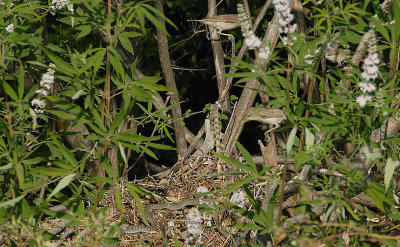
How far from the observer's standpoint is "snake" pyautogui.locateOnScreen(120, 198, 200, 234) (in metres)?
3.87

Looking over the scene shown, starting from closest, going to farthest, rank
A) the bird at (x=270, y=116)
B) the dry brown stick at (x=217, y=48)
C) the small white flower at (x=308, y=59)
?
the small white flower at (x=308, y=59)
the bird at (x=270, y=116)
the dry brown stick at (x=217, y=48)

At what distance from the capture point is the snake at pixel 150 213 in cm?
387

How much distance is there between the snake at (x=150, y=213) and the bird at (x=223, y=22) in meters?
1.52

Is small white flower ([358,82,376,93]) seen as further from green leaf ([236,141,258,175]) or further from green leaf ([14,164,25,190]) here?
green leaf ([14,164,25,190])

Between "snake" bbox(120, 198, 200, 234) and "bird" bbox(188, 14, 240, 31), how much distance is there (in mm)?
1519

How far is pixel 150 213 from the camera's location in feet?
13.4

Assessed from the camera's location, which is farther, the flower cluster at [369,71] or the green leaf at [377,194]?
the green leaf at [377,194]

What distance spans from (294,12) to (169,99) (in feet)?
5.00

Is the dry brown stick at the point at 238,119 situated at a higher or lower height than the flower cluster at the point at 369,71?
lower

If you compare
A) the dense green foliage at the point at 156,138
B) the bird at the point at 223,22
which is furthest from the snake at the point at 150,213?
the bird at the point at 223,22

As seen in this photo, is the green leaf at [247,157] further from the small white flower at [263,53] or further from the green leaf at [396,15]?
the green leaf at [396,15]

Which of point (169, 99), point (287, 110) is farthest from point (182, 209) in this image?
point (287, 110)

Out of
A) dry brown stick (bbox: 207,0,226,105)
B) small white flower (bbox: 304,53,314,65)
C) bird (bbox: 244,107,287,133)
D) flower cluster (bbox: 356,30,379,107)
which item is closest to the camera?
flower cluster (bbox: 356,30,379,107)

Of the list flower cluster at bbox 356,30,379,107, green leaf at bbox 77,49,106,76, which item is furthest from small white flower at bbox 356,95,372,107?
green leaf at bbox 77,49,106,76
